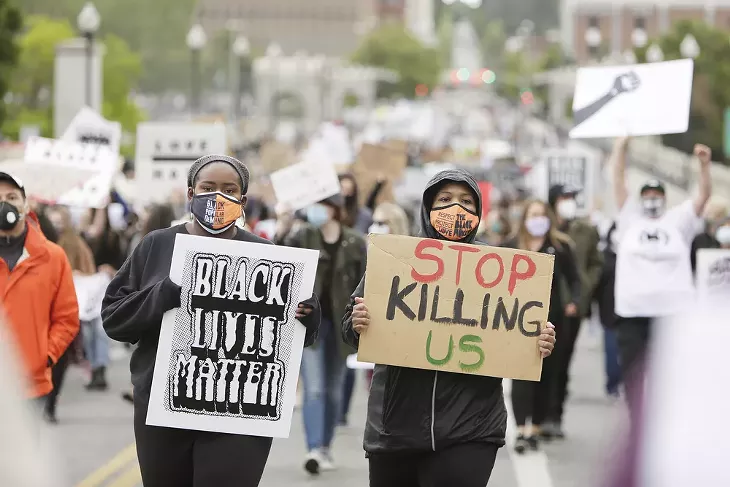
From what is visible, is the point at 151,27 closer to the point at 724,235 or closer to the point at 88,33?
the point at 88,33

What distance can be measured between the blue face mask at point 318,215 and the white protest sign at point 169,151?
518 centimetres

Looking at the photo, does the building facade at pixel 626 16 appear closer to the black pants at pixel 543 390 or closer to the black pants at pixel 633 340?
the black pants at pixel 543 390

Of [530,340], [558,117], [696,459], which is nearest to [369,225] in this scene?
[530,340]

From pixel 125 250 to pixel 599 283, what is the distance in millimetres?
5220

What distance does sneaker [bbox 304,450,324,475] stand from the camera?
1013cm

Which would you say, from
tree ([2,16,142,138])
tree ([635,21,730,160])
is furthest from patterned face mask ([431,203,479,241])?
tree ([2,16,142,138])

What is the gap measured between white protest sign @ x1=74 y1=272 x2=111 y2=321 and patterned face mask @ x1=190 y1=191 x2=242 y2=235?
819cm

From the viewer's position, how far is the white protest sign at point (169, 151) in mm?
15914

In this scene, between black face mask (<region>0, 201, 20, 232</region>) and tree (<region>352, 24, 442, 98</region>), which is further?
tree (<region>352, 24, 442, 98</region>)

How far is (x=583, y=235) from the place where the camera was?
14.0 meters

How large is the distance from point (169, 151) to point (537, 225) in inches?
222

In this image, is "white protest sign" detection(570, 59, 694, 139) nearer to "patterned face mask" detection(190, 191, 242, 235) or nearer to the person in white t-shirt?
the person in white t-shirt

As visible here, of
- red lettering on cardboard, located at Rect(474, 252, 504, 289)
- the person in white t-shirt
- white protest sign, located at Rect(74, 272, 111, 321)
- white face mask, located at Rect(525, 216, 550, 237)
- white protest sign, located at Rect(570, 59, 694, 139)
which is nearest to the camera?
red lettering on cardboard, located at Rect(474, 252, 504, 289)

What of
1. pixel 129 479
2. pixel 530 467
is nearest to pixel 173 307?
pixel 129 479
